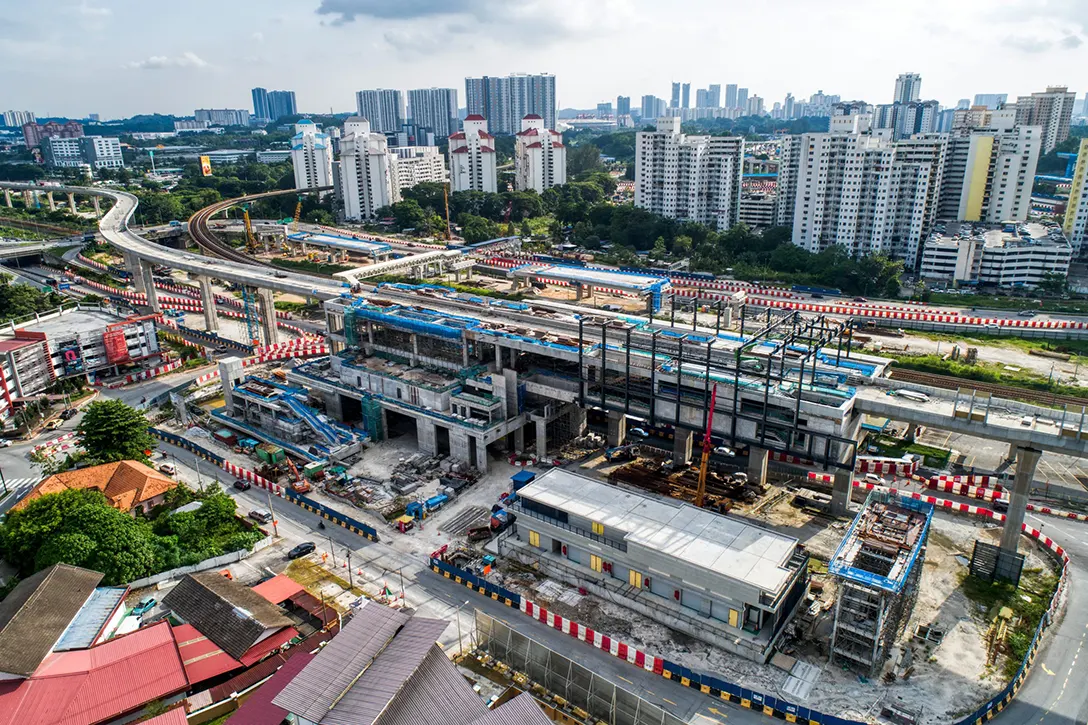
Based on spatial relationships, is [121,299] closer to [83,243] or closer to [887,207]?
[83,243]

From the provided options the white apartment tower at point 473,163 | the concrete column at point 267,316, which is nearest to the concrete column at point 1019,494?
the concrete column at point 267,316

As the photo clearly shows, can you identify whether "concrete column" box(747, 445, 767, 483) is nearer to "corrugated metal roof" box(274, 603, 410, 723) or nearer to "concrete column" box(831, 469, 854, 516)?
"concrete column" box(831, 469, 854, 516)

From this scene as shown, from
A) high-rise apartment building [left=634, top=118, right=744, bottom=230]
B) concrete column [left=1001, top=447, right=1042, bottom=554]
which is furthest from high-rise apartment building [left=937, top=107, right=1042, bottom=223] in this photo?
concrete column [left=1001, top=447, right=1042, bottom=554]

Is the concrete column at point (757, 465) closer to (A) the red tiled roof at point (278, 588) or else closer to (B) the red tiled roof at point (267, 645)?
(A) the red tiled roof at point (278, 588)

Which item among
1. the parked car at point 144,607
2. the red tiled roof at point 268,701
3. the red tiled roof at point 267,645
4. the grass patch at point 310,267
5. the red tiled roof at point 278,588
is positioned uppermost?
the grass patch at point 310,267

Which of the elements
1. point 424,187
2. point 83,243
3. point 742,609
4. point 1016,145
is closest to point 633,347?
point 742,609
